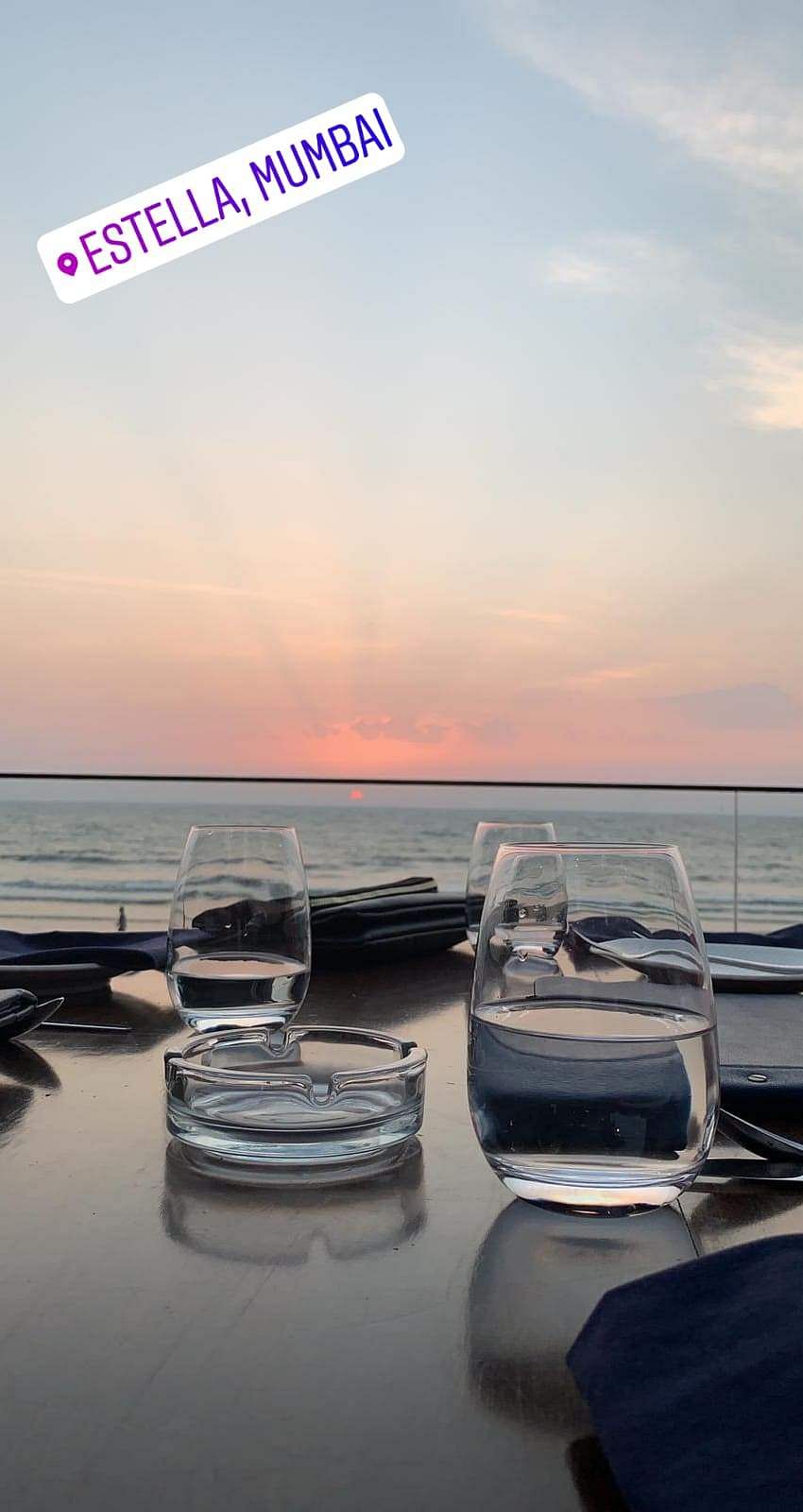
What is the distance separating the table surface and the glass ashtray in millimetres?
19

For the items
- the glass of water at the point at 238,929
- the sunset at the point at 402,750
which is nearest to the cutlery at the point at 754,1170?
the sunset at the point at 402,750

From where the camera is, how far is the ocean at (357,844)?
12602 mm

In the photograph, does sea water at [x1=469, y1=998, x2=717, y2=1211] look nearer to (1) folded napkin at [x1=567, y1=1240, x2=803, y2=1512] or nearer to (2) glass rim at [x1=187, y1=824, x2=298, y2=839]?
(1) folded napkin at [x1=567, y1=1240, x2=803, y2=1512]

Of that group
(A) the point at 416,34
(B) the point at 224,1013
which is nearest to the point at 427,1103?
(B) the point at 224,1013

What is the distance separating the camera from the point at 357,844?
56.6 feet

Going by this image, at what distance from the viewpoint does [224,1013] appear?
677mm

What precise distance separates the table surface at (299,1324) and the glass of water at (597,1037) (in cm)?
3

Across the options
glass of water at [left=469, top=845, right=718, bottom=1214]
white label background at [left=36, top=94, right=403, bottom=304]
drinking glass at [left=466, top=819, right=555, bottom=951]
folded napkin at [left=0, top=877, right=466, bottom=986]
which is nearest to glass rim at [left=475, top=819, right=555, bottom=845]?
drinking glass at [left=466, top=819, right=555, bottom=951]

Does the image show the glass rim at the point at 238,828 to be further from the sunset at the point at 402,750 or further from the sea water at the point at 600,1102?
the sea water at the point at 600,1102

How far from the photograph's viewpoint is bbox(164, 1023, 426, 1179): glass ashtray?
51 centimetres

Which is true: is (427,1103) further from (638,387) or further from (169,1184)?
(638,387)

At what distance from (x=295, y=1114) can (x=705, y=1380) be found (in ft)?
0.98

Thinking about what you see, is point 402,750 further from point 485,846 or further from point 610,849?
point 610,849

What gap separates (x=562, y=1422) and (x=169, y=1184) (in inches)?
9.2
